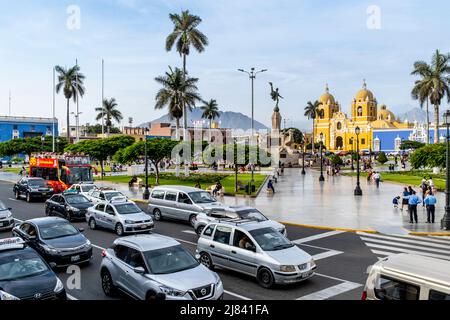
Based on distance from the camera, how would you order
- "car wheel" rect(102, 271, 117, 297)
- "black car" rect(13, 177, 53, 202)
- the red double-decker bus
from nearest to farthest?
A: 1. "car wheel" rect(102, 271, 117, 297)
2. "black car" rect(13, 177, 53, 202)
3. the red double-decker bus

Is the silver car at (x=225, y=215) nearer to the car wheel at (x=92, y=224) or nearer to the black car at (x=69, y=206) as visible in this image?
the car wheel at (x=92, y=224)

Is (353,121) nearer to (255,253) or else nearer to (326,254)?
(326,254)

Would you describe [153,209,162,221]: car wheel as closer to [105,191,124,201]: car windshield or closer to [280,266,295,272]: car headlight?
[105,191,124,201]: car windshield

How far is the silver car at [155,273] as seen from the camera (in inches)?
365

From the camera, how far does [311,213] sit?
24781 mm

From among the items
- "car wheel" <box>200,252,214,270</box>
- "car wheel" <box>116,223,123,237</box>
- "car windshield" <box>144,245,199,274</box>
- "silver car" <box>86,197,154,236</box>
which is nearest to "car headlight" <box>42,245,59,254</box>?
"car windshield" <box>144,245,199,274</box>

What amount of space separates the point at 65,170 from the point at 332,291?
1082 inches

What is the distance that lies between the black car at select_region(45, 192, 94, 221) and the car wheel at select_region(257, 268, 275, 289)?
1316 cm

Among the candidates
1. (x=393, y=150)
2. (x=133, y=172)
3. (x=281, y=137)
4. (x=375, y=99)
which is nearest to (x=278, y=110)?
(x=281, y=137)

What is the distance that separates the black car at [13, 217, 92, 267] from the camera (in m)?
13.1

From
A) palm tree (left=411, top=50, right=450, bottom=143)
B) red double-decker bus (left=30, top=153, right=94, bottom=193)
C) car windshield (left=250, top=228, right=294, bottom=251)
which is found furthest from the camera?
palm tree (left=411, top=50, right=450, bottom=143)

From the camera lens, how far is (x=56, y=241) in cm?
1363

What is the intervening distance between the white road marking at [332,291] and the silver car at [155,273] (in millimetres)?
2649

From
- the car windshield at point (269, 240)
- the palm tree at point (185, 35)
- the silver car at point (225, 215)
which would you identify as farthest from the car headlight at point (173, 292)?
the palm tree at point (185, 35)
